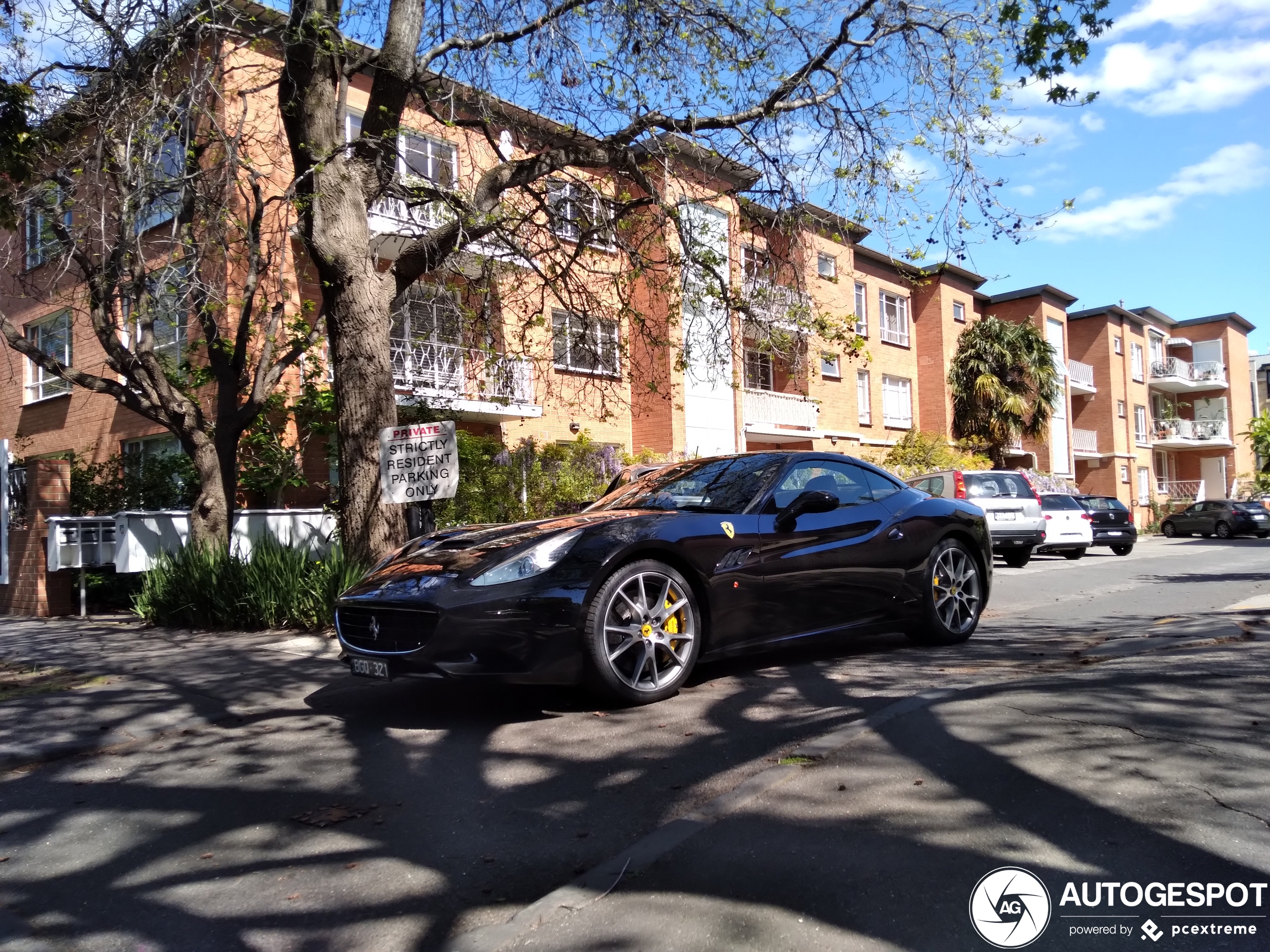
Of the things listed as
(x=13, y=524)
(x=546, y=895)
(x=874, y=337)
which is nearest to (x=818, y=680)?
(x=546, y=895)

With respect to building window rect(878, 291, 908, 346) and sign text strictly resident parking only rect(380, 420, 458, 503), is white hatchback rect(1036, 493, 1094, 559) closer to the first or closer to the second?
building window rect(878, 291, 908, 346)

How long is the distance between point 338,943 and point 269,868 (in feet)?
2.27

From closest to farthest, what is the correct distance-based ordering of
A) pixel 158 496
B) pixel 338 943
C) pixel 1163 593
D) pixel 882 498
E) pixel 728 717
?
pixel 338 943 < pixel 728 717 < pixel 882 498 < pixel 1163 593 < pixel 158 496

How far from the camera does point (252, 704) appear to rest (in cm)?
584

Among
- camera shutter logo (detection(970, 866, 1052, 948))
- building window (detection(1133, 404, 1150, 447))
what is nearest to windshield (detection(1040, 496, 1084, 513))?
camera shutter logo (detection(970, 866, 1052, 948))

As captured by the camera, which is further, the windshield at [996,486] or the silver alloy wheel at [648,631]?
the windshield at [996,486]

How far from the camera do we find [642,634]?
5043 mm

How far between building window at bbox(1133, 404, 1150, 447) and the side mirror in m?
46.3

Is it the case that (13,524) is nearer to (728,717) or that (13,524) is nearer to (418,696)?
(418,696)

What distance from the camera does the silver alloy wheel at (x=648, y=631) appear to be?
16.3 ft

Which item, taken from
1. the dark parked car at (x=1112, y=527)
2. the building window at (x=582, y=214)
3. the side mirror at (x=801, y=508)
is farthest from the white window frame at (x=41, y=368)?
the dark parked car at (x=1112, y=527)

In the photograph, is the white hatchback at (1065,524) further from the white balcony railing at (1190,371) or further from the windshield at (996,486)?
the white balcony railing at (1190,371)

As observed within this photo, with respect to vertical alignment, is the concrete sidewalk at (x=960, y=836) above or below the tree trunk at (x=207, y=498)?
below

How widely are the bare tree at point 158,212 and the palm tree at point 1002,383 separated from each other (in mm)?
24139
